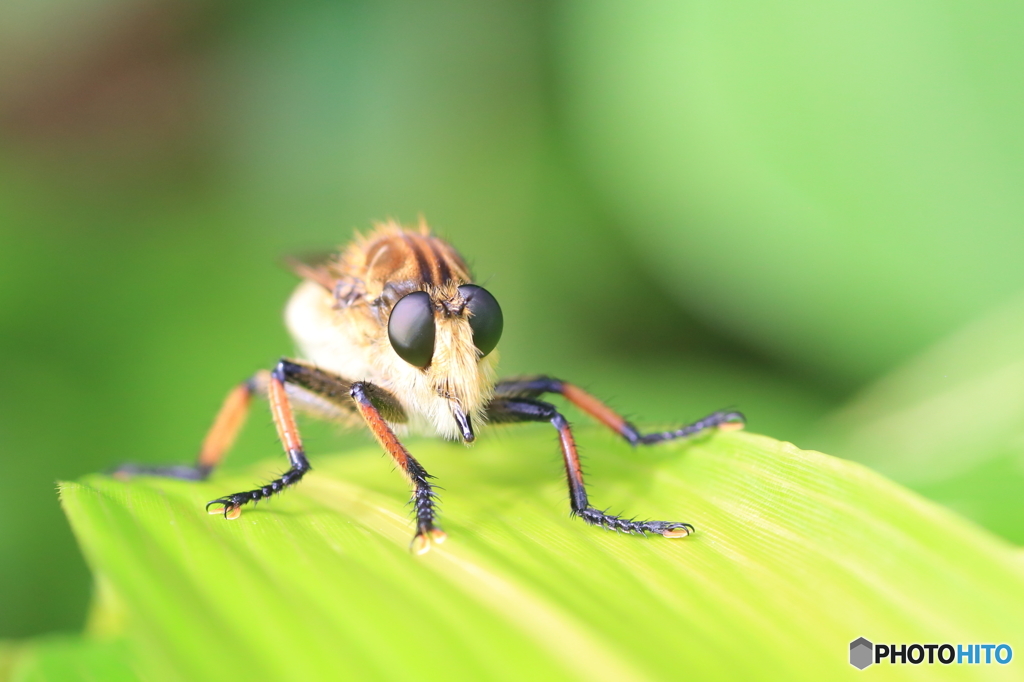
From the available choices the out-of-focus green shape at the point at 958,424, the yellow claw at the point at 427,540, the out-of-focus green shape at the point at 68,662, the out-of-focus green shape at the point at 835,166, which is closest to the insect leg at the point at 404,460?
the yellow claw at the point at 427,540

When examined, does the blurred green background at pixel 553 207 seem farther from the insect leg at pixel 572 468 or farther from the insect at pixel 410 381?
the insect leg at pixel 572 468

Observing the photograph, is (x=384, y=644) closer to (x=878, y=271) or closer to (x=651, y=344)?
(x=878, y=271)

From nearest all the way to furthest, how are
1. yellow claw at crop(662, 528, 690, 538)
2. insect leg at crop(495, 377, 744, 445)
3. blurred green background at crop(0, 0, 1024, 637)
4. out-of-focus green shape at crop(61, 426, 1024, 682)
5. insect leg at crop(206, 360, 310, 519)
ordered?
out-of-focus green shape at crop(61, 426, 1024, 682)
yellow claw at crop(662, 528, 690, 538)
insect leg at crop(206, 360, 310, 519)
insect leg at crop(495, 377, 744, 445)
blurred green background at crop(0, 0, 1024, 637)

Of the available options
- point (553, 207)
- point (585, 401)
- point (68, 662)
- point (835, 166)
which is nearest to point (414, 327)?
point (585, 401)

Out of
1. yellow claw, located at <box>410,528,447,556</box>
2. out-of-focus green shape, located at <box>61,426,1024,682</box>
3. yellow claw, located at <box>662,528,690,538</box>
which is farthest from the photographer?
yellow claw, located at <box>662,528,690,538</box>

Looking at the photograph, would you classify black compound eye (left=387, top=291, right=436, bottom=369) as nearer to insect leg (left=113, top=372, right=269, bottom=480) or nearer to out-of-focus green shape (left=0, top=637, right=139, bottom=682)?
insect leg (left=113, top=372, right=269, bottom=480)

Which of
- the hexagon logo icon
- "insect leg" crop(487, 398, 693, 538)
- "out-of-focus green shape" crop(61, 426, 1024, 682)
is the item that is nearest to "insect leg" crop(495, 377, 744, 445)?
"insect leg" crop(487, 398, 693, 538)
